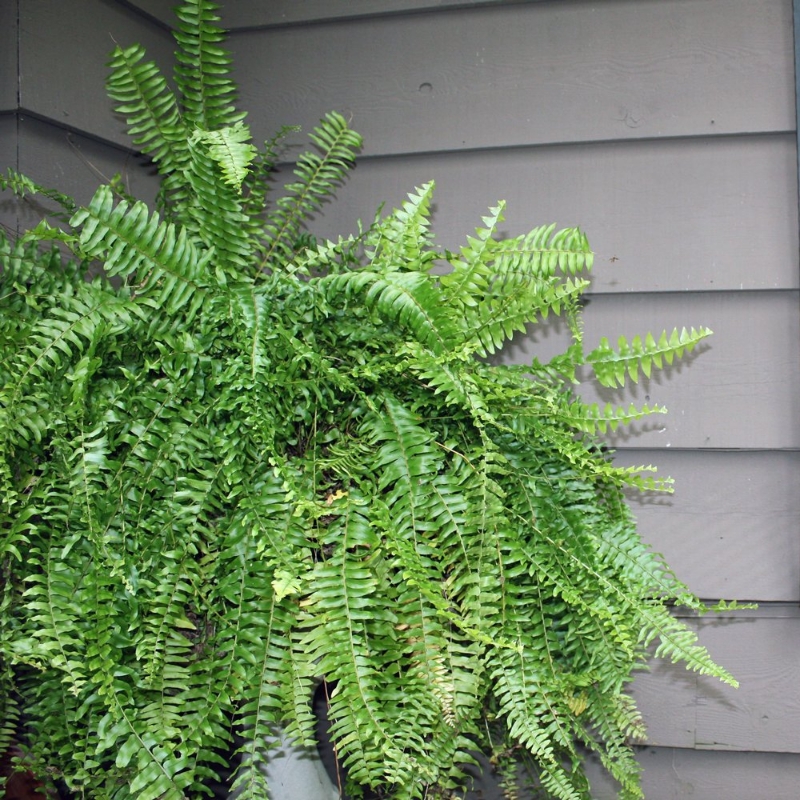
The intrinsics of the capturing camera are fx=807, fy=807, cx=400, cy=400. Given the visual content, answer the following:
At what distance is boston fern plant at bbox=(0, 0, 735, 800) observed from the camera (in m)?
0.90

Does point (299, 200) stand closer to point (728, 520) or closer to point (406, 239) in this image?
point (406, 239)

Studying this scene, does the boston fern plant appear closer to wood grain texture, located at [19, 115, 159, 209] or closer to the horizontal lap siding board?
wood grain texture, located at [19, 115, 159, 209]

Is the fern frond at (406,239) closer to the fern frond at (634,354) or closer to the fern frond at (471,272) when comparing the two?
the fern frond at (471,272)

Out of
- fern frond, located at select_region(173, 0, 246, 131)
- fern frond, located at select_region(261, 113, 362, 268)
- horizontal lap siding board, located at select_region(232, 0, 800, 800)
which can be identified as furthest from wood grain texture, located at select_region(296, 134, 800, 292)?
fern frond, located at select_region(173, 0, 246, 131)

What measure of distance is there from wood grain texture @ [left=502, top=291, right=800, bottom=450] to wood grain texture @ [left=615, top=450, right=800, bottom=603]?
3 centimetres

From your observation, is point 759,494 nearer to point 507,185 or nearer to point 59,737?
point 507,185

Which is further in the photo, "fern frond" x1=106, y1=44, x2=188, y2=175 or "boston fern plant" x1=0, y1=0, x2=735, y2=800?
"fern frond" x1=106, y1=44, x2=188, y2=175

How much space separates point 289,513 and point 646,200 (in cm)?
90

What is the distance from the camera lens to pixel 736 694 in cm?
143

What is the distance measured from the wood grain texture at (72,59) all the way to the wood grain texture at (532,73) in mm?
259

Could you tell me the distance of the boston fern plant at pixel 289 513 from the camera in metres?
0.90

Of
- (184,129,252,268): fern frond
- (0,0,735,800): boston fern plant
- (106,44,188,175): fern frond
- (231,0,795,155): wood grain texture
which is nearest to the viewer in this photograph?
(0,0,735,800): boston fern plant

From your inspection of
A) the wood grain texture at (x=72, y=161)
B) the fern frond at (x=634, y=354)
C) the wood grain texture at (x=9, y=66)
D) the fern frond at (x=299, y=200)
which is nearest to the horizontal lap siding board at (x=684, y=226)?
the fern frond at (x=299, y=200)

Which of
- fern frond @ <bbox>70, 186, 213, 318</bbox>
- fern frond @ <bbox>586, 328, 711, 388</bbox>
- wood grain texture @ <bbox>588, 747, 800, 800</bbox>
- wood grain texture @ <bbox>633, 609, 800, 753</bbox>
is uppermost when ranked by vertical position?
fern frond @ <bbox>70, 186, 213, 318</bbox>
